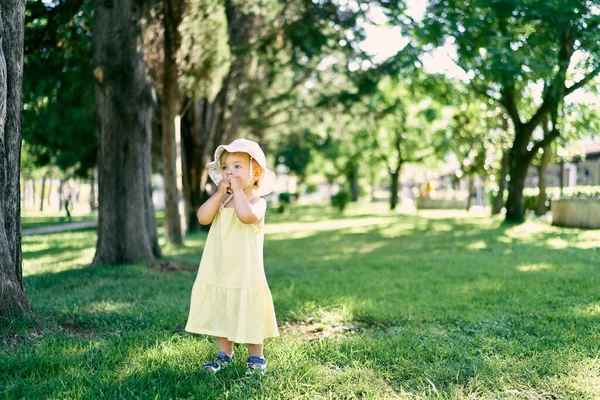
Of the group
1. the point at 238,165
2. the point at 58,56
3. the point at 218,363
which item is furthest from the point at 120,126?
the point at 218,363

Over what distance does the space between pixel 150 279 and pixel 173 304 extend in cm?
189

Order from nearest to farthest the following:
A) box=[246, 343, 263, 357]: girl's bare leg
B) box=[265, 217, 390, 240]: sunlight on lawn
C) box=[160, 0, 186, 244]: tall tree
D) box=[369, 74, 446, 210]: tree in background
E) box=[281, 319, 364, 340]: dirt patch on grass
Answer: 1. box=[246, 343, 263, 357]: girl's bare leg
2. box=[281, 319, 364, 340]: dirt patch on grass
3. box=[160, 0, 186, 244]: tall tree
4. box=[265, 217, 390, 240]: sunlight on lawn
5. box=[369, 74, 446, 210]: tree in background

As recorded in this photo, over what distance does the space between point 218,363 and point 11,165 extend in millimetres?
2345

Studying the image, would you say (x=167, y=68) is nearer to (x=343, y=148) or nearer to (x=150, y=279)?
(x=150, y=279)

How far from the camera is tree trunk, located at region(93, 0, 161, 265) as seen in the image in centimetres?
818

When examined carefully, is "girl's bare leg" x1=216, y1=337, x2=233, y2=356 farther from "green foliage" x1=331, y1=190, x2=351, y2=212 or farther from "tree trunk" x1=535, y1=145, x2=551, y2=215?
"green foliage" x1=331, y1=190, x2=351, y2=212

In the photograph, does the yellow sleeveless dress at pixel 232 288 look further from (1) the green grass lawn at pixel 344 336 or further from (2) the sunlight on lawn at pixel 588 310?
(2) the sunlight on lawn at pixel 588 310

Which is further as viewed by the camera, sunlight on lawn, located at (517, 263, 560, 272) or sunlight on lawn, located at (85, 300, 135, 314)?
sunlight on lawn, located at (517, 263, 560, 272)

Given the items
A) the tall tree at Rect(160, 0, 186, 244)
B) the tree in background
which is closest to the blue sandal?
the tall tree at Rect(160, 0, 186, 244)

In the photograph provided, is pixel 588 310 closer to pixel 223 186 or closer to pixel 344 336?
pixel 344 336

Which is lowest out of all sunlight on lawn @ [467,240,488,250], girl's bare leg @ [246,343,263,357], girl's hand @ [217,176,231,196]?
sunlight on lawn @ [467,240,488,250]

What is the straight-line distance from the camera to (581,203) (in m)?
16.2

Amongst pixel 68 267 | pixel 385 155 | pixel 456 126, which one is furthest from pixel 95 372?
pixel 385 155

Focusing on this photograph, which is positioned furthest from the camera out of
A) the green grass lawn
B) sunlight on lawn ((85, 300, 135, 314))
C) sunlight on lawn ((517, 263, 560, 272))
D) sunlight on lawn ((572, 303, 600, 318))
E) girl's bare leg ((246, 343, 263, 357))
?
sunlight on lawn ((517, 263, 560, 272))
